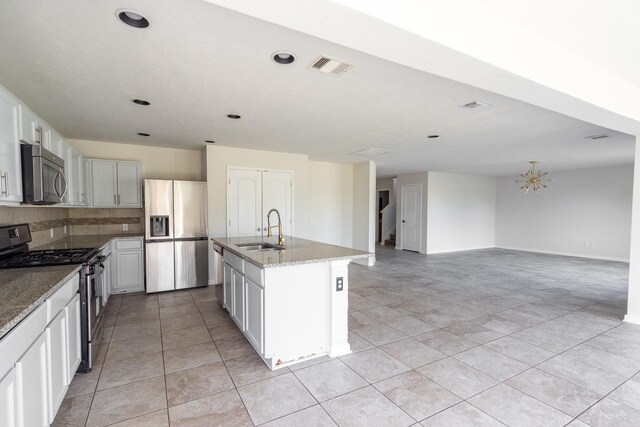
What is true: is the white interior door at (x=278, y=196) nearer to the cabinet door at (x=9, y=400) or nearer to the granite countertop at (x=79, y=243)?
the granite countertop at (x=79, y=243)

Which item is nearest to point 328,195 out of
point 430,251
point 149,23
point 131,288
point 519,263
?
point 430,251

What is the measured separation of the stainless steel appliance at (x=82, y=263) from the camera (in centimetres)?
235

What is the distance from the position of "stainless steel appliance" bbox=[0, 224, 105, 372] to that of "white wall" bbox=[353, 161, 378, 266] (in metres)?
5.09

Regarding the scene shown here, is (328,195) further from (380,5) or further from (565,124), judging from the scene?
(380,5)

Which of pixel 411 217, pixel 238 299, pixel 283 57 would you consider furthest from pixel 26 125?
pixel 411 217

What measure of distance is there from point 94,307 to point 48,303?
1.01m

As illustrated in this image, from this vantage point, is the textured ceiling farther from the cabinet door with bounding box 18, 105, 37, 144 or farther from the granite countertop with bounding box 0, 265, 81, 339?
the granite countertop with bounding box 0, 265, 81, 339

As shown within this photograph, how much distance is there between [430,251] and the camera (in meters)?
8.62

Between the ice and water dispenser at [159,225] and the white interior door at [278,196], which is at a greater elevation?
the white interior door at [278,196]

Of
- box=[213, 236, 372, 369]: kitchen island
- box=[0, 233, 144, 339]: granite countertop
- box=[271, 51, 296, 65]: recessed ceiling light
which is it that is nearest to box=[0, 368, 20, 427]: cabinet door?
box=[0, 233, 144, 339]: granite countertop

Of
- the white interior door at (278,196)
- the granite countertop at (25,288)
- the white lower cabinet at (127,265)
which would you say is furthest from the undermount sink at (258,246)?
the white lower cabinet at (127,265)

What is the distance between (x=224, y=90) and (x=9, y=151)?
165cm

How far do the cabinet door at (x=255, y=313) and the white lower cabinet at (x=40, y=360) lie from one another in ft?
4.25

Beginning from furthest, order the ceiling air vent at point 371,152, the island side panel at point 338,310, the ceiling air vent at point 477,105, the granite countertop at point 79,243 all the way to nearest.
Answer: the ceiling air vent at point 371,152
the granite countertop at point 79,243
the ceiling air vent at point 477,105
the island side panel at point 338,310
